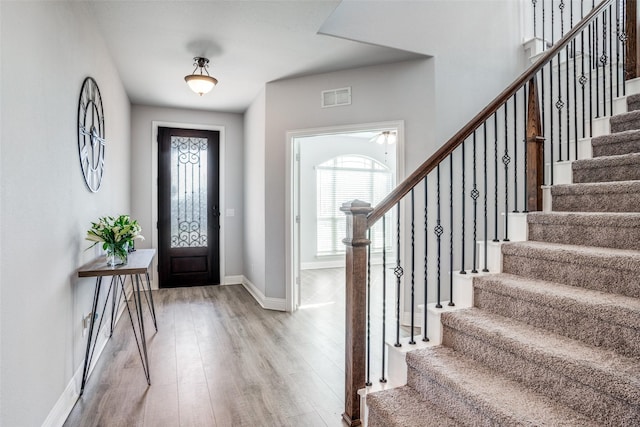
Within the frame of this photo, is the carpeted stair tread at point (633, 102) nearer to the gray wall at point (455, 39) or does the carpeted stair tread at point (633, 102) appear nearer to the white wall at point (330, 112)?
the gray wall at point (455, 39)

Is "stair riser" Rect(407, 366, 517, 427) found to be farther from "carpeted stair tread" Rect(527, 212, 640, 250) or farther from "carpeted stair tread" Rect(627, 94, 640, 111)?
"carpeted stair tread" Rect(627, 94, 640, 111)

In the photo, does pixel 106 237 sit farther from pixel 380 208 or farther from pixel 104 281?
pixel 380 208

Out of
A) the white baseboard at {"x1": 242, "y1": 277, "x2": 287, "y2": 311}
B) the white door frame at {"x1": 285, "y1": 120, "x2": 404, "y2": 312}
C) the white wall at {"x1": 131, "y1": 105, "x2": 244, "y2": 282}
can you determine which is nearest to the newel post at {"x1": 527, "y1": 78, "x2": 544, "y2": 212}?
the white door frame at {"x1": 285, "y1": 120, "x2": 404, "y2": 312}

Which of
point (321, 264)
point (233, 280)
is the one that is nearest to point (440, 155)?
point (233, 280)

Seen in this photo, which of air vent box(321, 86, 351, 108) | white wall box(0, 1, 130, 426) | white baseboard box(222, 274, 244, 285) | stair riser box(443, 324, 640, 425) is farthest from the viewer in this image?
white baseboard box(222, 274, 244, 285)

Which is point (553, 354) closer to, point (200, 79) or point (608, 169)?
point (608, 169)

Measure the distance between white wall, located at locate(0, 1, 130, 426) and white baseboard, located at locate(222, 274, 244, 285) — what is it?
114 inches

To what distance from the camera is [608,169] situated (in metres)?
2.39

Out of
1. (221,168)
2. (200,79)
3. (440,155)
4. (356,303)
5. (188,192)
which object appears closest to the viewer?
(356,303)

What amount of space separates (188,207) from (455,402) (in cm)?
476

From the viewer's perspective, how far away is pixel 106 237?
253cm

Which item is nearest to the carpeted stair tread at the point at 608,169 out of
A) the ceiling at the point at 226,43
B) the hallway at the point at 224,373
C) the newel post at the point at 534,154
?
the newel post at the point at 534,154

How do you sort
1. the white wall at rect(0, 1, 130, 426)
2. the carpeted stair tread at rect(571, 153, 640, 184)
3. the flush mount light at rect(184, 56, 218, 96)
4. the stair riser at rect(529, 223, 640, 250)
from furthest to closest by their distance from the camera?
the flush mount light at rect(184, 56, 218, 96) → the carpeted stair tread at rect(571, 153, 640, 184) → the stair riser at rect(529, 223, 640, 250) → the white wall at rect(0, 1, 130, 426)

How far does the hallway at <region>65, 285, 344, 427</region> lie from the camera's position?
7.08ft
